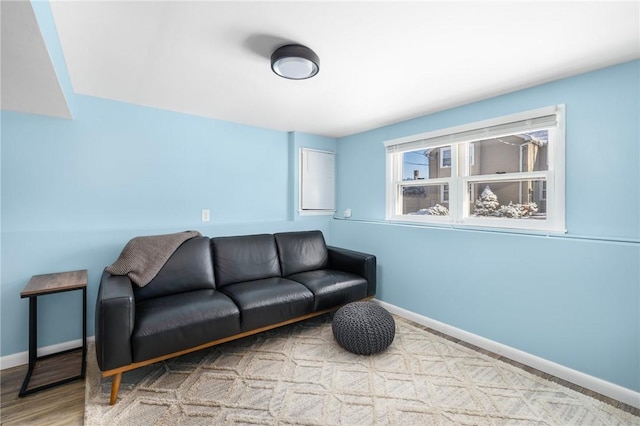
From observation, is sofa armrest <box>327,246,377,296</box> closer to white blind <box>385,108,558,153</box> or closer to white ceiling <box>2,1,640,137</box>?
white blind <box>385,108,558,153</box>

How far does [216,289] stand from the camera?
2709 mm

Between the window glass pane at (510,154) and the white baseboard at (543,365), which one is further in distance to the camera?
the window glass pane at (510,154)

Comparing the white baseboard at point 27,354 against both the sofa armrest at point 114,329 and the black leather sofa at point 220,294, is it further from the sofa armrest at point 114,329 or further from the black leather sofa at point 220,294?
the sofa armrest at point 114,329

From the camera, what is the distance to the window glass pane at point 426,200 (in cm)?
309

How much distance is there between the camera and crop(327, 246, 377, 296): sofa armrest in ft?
10.2

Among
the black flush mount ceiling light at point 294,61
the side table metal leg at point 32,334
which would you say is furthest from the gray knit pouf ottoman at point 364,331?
the side table metal leg at point 32,334

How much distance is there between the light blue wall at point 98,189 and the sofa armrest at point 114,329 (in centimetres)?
97

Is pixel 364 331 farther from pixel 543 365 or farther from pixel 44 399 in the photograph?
pixel 44 399

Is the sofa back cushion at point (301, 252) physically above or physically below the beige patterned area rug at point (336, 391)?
above

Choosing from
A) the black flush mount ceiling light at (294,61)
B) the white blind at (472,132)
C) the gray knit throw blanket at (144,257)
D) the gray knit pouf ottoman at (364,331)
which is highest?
the black flush mount ceiling light at (294,61)

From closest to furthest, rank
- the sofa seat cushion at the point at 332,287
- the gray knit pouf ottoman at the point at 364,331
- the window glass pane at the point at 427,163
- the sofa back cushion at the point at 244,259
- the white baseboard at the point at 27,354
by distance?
the white baseboard at the point at 27,354 < the gray knit pouf ottoman at the point at 364,331 < the sofa seat cushion at the point at 332,287 < the sofa back cushion at the point at 244,259 < the window glass pane at the point at 427,163

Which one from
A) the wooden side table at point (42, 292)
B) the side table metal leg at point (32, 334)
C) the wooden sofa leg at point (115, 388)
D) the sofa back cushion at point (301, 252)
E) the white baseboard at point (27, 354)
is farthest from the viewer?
the sofa back cushion at point (301, 252)

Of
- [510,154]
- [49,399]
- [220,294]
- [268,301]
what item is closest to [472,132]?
[510,154]

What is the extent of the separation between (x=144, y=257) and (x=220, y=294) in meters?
0.71
